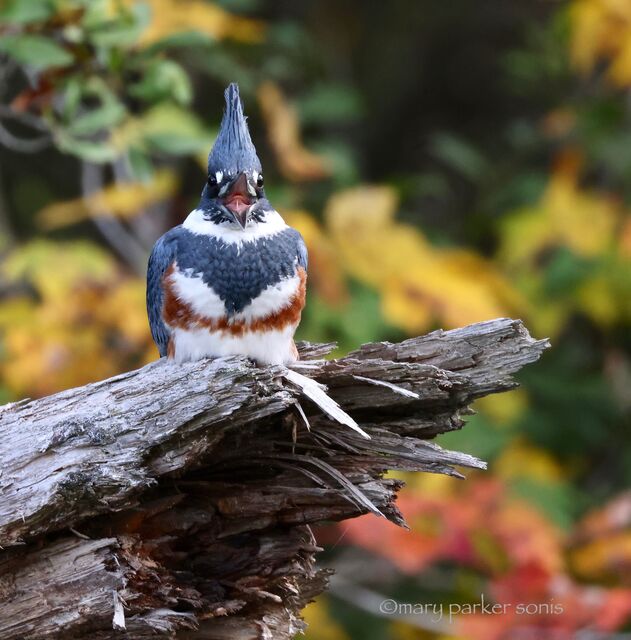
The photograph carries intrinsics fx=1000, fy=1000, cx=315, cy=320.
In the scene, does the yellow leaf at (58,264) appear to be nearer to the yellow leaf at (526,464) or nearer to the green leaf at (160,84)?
the green leaf at (160,84)

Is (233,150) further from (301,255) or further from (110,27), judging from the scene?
(110,27)

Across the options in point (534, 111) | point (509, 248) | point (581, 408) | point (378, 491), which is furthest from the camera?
point (534, 111)

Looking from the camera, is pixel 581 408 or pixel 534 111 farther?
pixel 534 111

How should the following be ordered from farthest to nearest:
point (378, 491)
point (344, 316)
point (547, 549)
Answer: point (344, 316), point (547, 549), point (378, 491)

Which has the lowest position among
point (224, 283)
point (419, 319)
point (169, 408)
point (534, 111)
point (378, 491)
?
point (378, 491)

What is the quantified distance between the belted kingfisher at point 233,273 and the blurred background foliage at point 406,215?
0.71 meters

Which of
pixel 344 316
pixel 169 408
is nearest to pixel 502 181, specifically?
pixel 344 316

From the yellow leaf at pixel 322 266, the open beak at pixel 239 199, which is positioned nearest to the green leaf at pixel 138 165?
the open beak at pixel 239 199

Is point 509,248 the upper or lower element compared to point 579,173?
lower

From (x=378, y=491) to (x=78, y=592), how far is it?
0.87 meters

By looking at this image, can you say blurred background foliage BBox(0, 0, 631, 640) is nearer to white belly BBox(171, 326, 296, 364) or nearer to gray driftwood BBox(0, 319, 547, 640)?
white belly BBox(171, 326, 296, 364)

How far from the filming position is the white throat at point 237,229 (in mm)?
3129

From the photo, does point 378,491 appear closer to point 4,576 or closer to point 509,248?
point 4,576

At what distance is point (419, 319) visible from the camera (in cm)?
486
